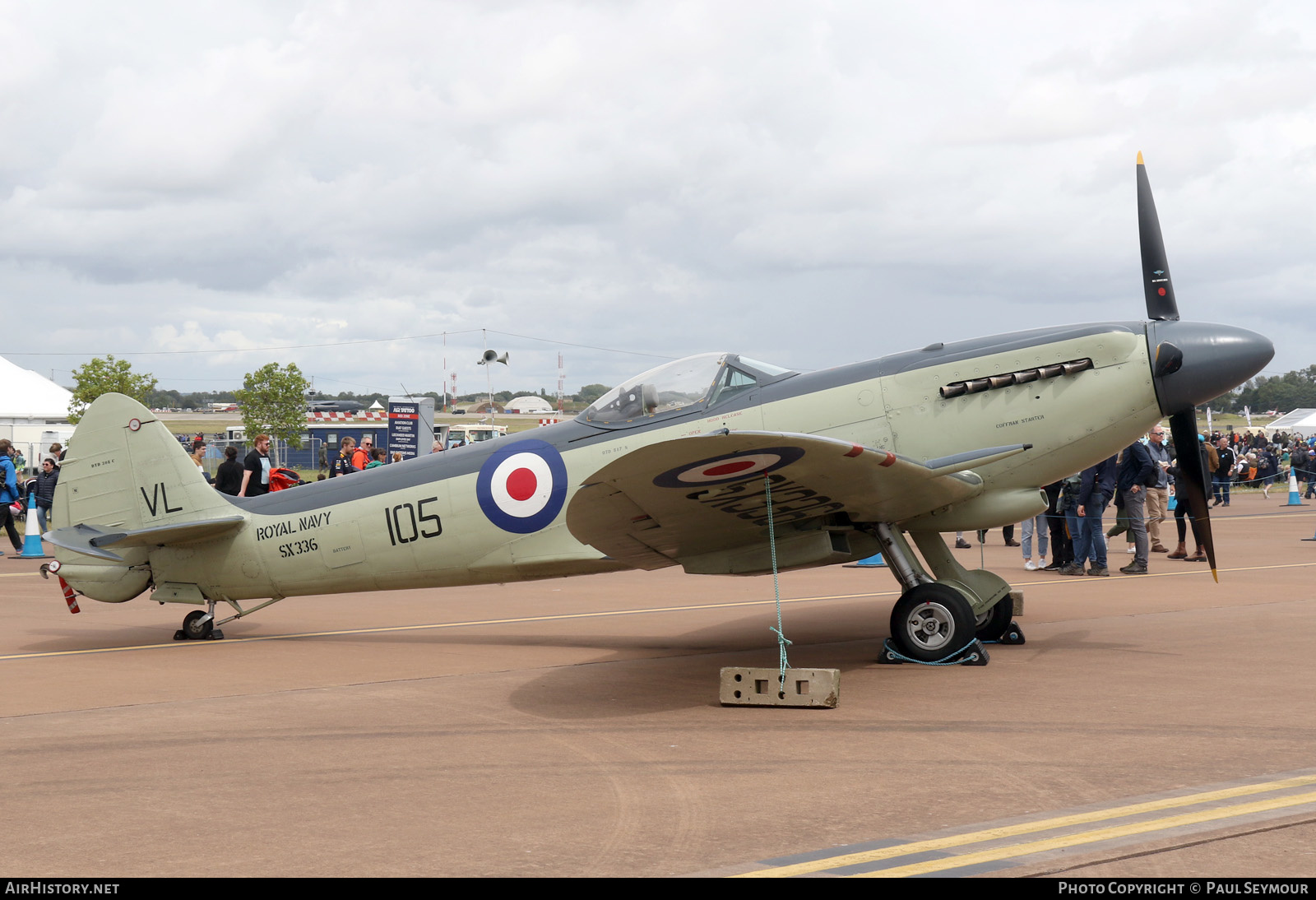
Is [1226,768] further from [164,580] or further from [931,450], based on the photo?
[164,580]

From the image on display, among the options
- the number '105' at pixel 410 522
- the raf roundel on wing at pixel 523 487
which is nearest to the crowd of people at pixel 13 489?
the number '105' at pixel 410 522

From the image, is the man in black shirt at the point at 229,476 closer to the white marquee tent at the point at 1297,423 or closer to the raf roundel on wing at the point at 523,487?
the raf roundel on wing at the point at 523,487

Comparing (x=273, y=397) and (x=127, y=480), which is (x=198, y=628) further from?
(x=273, y=397)

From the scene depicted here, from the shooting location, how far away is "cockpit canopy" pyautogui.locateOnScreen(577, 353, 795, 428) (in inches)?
318

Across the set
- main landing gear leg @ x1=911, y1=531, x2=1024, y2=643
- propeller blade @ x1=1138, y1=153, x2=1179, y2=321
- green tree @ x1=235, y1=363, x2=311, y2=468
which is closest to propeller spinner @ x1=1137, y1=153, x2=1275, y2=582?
propeller blade @ x1=1138, y1=153, x2=1179, y2=321

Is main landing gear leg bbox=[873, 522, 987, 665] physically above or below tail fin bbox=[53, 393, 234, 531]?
below

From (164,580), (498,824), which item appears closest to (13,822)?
(498,824)

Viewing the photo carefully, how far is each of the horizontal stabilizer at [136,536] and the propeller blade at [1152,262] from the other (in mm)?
7690

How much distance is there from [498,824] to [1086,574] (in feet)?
37.3

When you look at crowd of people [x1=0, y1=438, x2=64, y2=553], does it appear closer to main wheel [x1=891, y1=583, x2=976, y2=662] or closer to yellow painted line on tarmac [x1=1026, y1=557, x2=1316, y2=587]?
main wheel [x1=891, y1=583, x2=976, y2=662]

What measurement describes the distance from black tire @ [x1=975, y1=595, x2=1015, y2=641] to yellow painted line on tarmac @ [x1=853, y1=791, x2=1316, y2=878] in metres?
4.28

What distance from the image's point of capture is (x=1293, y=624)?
8898 millimetres

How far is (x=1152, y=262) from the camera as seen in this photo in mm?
8086

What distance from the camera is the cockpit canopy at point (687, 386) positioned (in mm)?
8078
